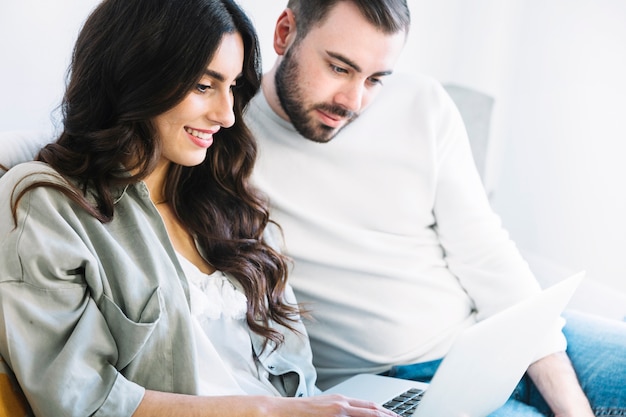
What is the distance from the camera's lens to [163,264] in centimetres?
136

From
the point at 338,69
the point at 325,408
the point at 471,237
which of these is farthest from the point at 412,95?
the point at 325,408

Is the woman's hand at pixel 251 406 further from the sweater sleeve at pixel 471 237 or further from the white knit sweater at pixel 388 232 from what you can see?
the sweater sleeve at pixel 471 237

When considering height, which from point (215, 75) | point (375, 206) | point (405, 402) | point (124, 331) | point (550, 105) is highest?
point (215, 75)

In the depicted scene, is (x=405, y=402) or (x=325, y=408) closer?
(x=325, y=408)

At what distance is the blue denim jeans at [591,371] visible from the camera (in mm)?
1688

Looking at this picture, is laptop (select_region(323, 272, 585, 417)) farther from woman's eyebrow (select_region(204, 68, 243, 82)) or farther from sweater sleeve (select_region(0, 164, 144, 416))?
woman's eyebrow (select_region(204, 68, 243, 82))

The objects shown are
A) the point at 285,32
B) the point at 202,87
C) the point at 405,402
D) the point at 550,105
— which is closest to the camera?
the point at 202,87

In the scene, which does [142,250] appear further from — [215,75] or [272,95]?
[272,95]

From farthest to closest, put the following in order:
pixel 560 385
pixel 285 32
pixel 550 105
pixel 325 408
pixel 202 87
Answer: pixel 550 105 → pixel 285 32 → pixel 560 385 → pixel 202 87 → pixel 325 408

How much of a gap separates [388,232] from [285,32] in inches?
20.0

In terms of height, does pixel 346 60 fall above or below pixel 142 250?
above

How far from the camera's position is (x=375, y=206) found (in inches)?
72.7

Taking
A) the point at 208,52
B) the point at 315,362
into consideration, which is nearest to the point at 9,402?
the point at 208,52

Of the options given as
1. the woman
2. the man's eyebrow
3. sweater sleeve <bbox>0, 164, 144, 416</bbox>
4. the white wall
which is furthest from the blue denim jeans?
the white wall
